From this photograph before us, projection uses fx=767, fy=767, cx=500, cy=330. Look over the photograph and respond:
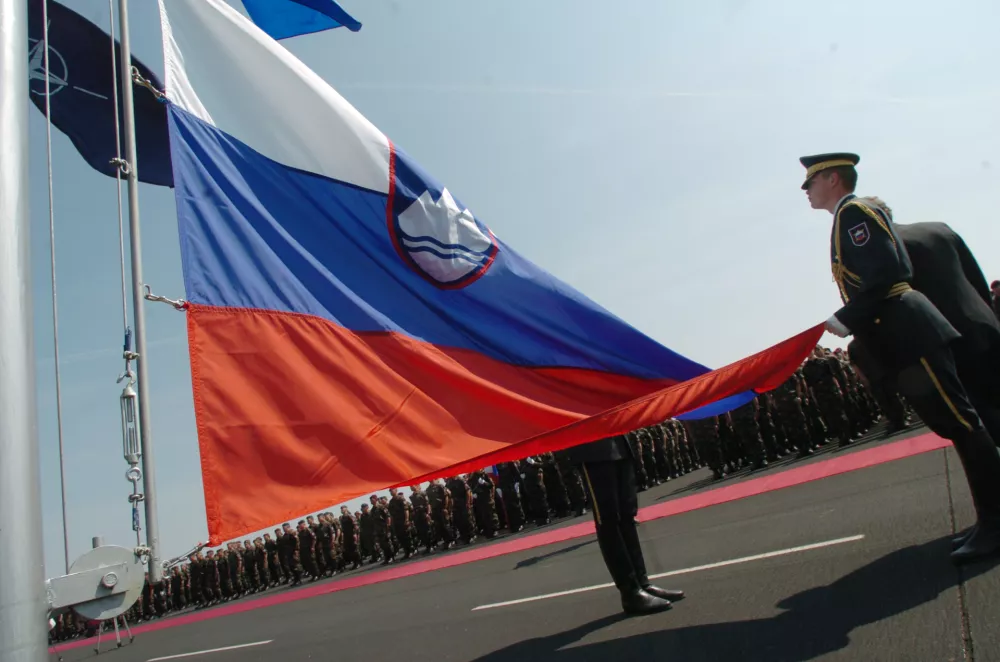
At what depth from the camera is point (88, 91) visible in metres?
3.97

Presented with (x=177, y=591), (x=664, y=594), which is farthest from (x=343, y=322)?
(x=177, y=591)

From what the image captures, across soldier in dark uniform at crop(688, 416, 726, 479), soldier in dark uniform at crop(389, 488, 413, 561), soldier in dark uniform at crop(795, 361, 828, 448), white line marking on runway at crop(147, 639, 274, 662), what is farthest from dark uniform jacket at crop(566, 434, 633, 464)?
soldier in dark uniform at crop(389, 488, 413, 561)

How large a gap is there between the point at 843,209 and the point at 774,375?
832mm

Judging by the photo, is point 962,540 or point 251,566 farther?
point 251,566

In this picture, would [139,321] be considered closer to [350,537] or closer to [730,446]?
[730,446]

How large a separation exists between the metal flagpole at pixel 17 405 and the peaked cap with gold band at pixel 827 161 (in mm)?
3264

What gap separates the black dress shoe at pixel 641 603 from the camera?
156 inches

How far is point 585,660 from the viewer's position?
11.0 feet

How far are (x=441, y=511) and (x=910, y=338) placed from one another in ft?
47.7

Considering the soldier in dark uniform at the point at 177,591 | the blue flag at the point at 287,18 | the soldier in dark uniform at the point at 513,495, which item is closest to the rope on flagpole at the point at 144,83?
the blue flag at the point at 287,18

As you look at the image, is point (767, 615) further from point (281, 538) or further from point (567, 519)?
point (281, 538)

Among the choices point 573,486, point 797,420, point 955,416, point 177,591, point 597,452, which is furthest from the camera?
point 177,591

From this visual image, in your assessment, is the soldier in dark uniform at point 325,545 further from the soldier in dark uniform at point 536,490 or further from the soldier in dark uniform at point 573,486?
the soldier in dark uniform at point 573,486

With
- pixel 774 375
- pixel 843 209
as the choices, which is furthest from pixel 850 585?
pixel 843 209
